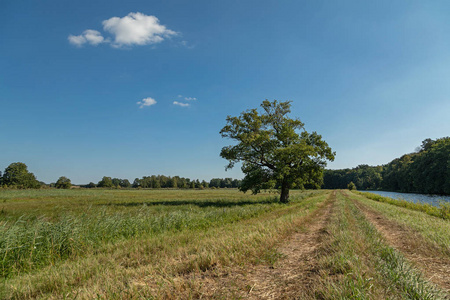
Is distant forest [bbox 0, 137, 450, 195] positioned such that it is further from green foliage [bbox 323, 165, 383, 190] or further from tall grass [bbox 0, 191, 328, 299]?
tall grass [bbox 0, 191, 328, 299]

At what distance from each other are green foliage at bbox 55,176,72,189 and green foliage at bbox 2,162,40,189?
12.3m

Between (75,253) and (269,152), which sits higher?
(269,152)

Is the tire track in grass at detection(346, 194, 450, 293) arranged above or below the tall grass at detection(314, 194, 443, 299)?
below

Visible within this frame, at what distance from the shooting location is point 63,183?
12744 centimetres

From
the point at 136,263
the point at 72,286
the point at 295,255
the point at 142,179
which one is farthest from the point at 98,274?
the point at 142,179

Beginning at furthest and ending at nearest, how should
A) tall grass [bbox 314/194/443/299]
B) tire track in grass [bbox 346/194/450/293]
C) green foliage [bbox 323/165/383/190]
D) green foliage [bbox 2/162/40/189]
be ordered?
green foliage [bbox 323/165/383/190] < green foliage [bbox 2/162/40/189] < tire track in grass [bbox 346/194/450/293] < tall grass [bbox 314/194/443/299]

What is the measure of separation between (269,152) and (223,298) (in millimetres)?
24036

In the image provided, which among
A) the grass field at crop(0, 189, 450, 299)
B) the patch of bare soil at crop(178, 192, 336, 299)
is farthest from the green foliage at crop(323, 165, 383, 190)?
the patch of bare soil at crop(178, 192, 336, 299)

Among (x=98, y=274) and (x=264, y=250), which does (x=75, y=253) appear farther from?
(x=264, y=250)

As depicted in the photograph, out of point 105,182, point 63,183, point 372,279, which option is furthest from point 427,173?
point 105,182

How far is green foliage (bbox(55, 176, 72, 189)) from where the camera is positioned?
127 metres

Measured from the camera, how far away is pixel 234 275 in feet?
14.1

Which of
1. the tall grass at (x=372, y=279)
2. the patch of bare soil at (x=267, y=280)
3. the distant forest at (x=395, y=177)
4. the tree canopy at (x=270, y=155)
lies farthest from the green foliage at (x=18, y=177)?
the tall grass at (x=372, y=279)

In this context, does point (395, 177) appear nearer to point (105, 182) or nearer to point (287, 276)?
point (287, 276)
